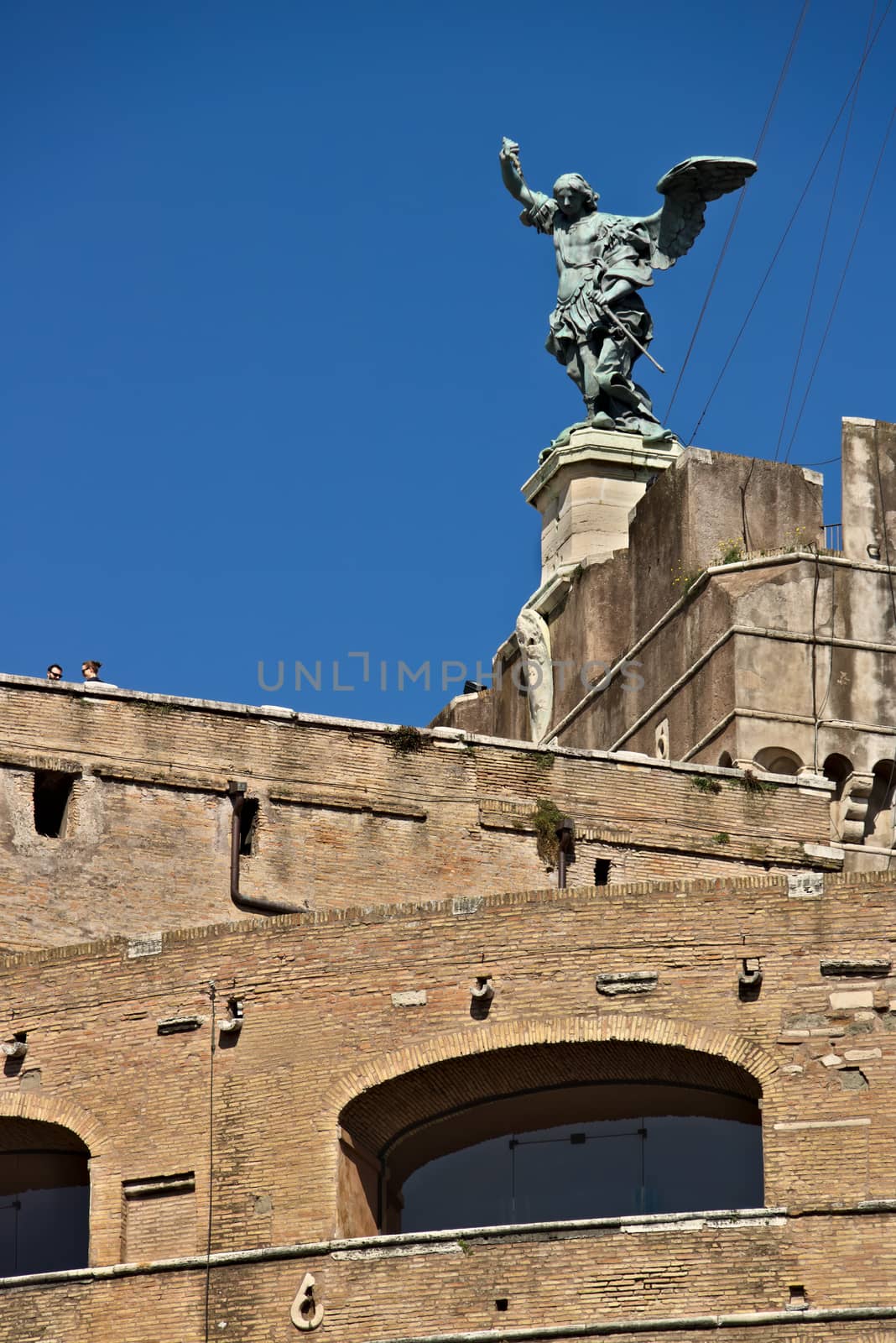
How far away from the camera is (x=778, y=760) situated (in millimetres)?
41125

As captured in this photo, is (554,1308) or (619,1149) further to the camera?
(619,1149)

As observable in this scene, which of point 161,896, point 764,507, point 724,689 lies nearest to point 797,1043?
point 161,896

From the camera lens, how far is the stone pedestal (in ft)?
156

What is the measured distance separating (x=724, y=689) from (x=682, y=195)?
10766mm

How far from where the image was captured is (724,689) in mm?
41469

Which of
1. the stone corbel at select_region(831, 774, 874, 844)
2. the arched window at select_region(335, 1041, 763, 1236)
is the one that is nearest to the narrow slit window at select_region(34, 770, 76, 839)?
the arched window at select_region(335, 1041, 763, 1236)

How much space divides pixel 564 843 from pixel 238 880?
158 inches

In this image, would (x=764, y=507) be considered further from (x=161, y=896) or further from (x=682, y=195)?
(x=161, y=896)

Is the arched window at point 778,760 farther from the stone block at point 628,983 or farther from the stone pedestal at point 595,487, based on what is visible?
the stone block at point 628,983

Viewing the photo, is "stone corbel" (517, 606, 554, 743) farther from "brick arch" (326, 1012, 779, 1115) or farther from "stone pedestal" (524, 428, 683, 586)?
"brick arch" (326, 1012, 779, 1115)

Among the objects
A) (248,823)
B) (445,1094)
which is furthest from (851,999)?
(248,823)

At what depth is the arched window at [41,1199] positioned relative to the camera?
3041 cm

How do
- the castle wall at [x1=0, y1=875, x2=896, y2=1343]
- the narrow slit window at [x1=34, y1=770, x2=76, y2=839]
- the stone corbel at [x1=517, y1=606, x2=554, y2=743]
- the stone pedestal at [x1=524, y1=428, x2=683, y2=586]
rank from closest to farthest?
1. the castle wall at [x1=0, y1=875, x2=896, y2=1343]
2. the narrow slit window at [x1=34, y1=770, x2=76, y2=839]
3. the stone corbel at [x1=517, y1=606, x2=554, y2=743]
4. the stone pedestal at [x1=524, y1=428, x2=683, y2=586]

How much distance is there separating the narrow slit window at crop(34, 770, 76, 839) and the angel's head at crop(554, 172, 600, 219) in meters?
15.8
